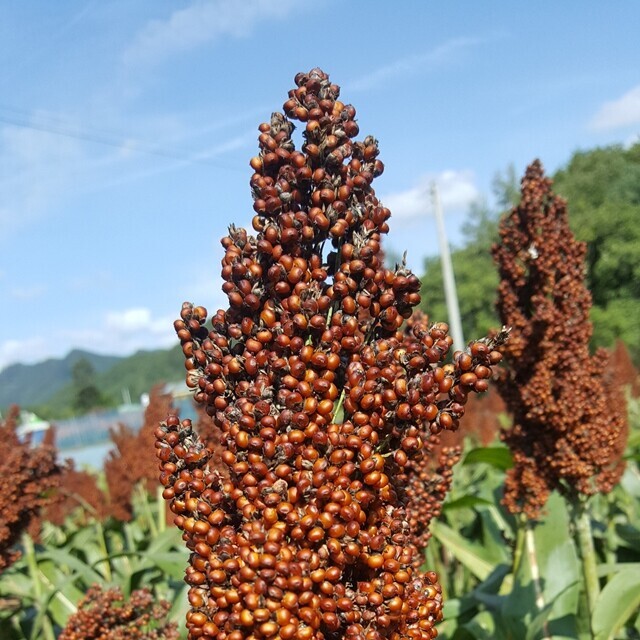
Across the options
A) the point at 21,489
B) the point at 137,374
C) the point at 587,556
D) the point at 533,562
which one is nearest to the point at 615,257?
the point at 533,562

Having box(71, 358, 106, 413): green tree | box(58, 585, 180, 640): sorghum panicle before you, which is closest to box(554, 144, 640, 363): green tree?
box(58, 585, 180, 640): sorghum panicle

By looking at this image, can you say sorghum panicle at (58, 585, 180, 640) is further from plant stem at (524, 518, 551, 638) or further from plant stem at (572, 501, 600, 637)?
plant stem at (524, 518, 551, 638)

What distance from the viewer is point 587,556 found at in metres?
3.84

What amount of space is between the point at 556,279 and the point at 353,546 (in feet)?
9.63

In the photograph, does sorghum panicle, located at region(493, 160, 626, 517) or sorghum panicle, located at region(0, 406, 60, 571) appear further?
sorghum panicle, located at region(0, 406, 60, 571)

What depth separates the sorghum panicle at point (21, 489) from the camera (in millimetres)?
4621

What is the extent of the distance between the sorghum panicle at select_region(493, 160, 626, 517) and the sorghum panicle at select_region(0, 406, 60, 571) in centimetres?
325

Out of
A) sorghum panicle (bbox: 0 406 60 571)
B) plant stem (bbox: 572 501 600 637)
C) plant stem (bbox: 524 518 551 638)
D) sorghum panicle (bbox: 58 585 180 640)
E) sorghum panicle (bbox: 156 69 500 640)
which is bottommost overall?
plant stem (bbox: 524 518 551 638)

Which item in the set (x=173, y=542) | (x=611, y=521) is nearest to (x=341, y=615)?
(x=173, y=542)

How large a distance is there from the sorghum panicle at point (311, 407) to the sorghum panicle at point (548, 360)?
2374 mm

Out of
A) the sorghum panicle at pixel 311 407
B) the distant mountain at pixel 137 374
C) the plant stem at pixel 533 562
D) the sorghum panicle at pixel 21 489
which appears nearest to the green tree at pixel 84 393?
the distant mountain at pixel 137 374

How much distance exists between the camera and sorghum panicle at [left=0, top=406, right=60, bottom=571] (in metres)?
4.62

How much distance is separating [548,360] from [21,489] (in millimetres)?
3642

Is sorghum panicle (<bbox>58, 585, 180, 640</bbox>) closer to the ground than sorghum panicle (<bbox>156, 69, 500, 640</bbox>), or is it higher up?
closer to the ground
